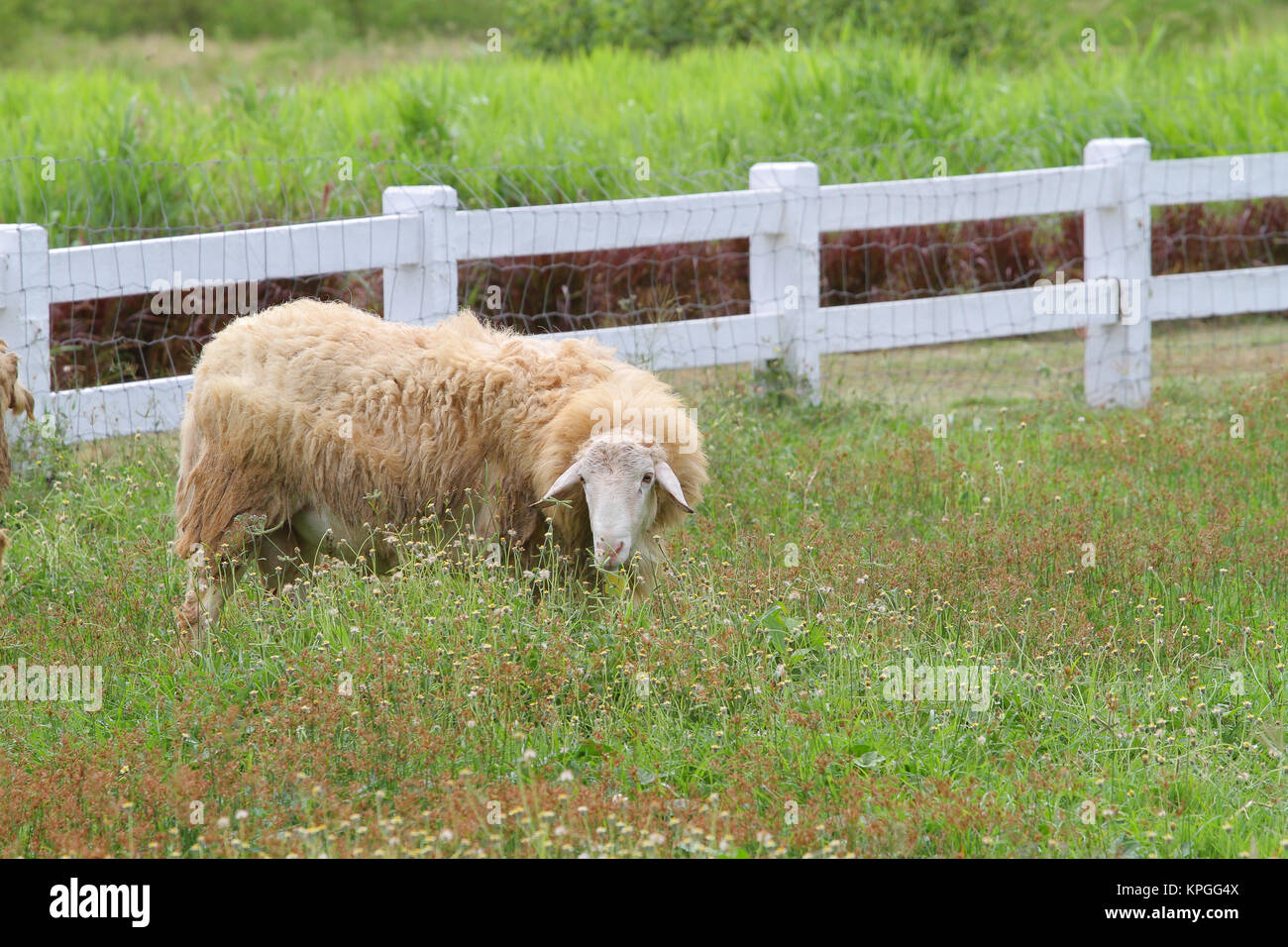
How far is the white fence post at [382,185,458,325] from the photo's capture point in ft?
22.4

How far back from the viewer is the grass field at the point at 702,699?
3.56 m

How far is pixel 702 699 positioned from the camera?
13.4ft

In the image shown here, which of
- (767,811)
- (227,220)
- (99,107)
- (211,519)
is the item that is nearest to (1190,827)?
(767,811)

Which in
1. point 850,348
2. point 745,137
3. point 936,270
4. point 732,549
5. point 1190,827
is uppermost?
point 745,137

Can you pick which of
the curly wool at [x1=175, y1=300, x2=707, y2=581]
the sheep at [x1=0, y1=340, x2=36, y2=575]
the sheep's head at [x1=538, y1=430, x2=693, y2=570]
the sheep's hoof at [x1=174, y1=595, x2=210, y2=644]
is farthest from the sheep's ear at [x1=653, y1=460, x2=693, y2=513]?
the sheep at [x1=0, y1=340, x2=36, y2=575]

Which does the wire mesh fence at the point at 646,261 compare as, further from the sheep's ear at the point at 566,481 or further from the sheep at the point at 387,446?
the sheep's ear at the point at 566,481

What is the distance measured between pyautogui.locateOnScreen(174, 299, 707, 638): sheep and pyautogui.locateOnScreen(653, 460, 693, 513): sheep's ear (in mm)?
86

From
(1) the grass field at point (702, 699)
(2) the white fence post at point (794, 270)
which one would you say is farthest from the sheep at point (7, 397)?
(2) the white fence post at point (794, 270)

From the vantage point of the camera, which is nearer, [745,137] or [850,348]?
[850,348]

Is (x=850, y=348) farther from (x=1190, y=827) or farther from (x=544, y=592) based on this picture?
(x=1190, y=827)

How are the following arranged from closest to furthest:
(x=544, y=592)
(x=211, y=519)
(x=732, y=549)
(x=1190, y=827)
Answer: (x=1190, y=827)
(x=544, y=592)
(x=211, y=519)
(x=732, y=549)

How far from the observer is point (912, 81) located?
1140 centimetres

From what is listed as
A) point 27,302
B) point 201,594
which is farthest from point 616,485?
point 27,302

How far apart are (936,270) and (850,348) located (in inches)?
92.8
